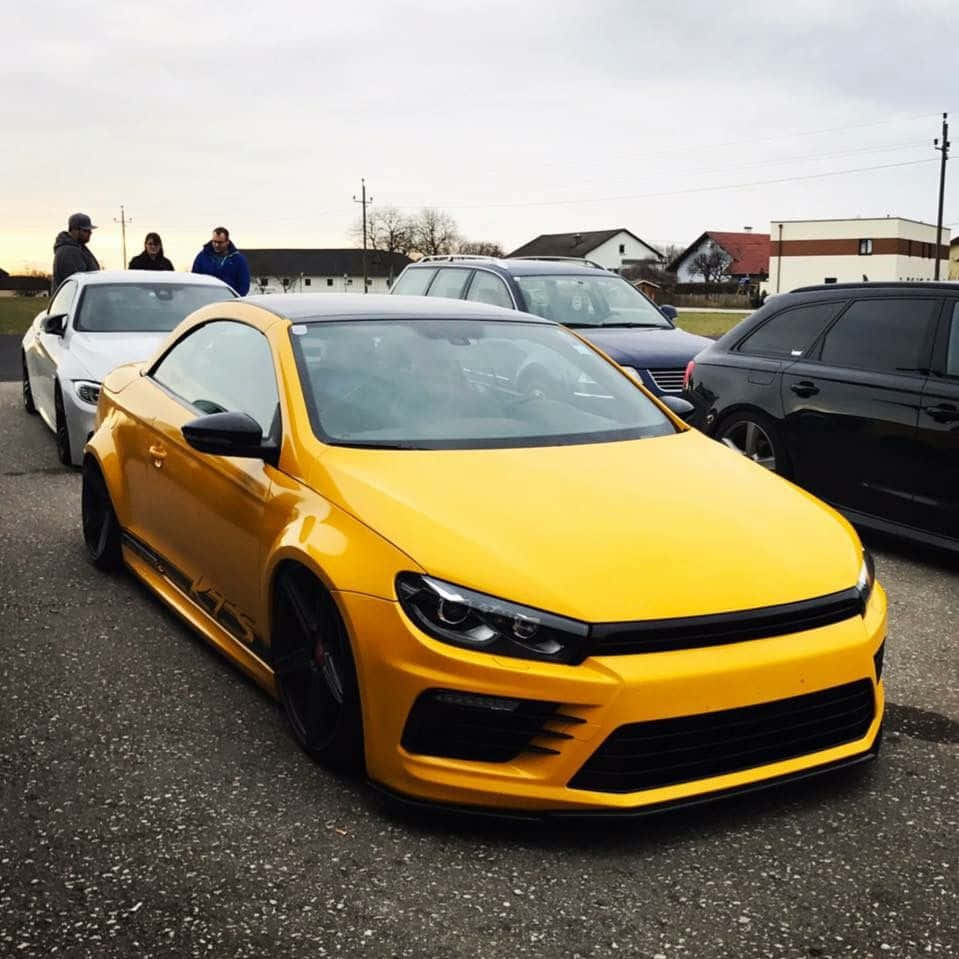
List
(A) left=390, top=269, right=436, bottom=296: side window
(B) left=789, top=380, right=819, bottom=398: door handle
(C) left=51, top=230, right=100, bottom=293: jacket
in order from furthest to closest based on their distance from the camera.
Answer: (A) left=390, top=269, right=436, bottom=296: side window < (C) left=51, top=230, right=100, bottom=293: jacket < (B) left=789, top=380, right=819, bottom=398: door handle

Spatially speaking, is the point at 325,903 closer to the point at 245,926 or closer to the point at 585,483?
the point at 245,926

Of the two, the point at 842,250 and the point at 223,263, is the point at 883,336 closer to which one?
the point at 223,263

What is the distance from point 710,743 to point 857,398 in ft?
13.4

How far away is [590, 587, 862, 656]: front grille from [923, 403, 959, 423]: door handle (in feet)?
10.7

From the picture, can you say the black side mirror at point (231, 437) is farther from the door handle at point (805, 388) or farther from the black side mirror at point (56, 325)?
the black side mirror at point (56, 325)

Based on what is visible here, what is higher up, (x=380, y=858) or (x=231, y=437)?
(x=231, y=437)

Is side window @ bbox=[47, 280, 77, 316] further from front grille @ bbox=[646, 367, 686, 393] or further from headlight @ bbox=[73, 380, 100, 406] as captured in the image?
front grille @ bbox=[646, 367, 686, 393]

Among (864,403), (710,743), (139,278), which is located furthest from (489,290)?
(710,743)

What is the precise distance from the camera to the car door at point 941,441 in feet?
20.5

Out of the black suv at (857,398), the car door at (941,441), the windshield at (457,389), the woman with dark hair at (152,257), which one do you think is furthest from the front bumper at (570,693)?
the woman with dark hair at (152,257)

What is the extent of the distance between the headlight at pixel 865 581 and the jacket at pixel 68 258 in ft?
35.0

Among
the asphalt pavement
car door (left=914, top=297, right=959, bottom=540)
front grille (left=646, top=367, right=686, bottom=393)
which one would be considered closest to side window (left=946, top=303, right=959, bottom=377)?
car door (left=914, top=297, right=959, bottom=540)

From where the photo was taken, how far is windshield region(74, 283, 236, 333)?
33.7 ft

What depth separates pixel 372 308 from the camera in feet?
16.0
